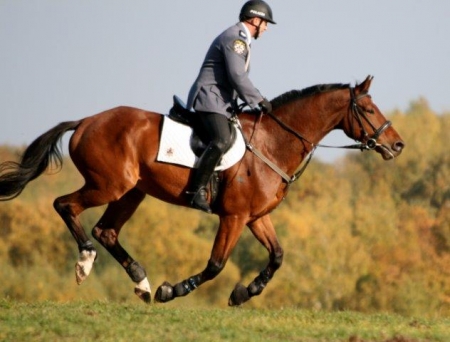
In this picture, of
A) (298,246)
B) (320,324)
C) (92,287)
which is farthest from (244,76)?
(298,246)

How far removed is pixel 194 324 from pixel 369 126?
3723 mm

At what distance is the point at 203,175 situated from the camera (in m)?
13.9

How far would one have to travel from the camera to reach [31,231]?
58.9 metres

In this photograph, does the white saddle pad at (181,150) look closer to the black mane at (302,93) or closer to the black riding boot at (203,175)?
the black riding boot at (203,175)

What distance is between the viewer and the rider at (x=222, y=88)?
13883mm

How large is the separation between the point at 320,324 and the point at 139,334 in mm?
2184

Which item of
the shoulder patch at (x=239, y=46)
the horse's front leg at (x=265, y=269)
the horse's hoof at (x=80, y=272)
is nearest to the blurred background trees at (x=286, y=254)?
the horse's front leg at (x=265, y=269)

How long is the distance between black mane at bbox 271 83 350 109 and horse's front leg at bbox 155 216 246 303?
1542 mm

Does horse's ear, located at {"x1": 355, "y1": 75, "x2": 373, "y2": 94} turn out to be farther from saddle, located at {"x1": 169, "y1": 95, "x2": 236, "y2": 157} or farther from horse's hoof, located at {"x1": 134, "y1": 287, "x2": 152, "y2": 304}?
horse's hoof, located at {"x1": 134, "y1": 287, "x2": 152, "y2": 304}

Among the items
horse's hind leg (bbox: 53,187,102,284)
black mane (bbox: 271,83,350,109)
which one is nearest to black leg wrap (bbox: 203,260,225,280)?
horse's hind leg (bbox: 53,187,102,284)

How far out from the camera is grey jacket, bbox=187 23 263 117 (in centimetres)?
1395

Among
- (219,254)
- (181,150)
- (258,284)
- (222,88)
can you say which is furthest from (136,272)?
(222,88)

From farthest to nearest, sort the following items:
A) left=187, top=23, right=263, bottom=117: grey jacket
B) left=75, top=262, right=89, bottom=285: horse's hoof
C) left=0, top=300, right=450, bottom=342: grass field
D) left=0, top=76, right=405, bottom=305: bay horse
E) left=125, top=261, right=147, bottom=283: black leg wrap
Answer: left=125, top=261, right=147, bottom=283: black leg wrap < left=75, top=262, right=89, bottom=285: horse's hoof < left=0, top=76, right=405, bottom=305: bay horse < left=187, top=23, right=263, bottom=117: grey jacket < left=0, top=300, right=450, bottom=342: grass field

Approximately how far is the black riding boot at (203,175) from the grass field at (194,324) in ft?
4.44
